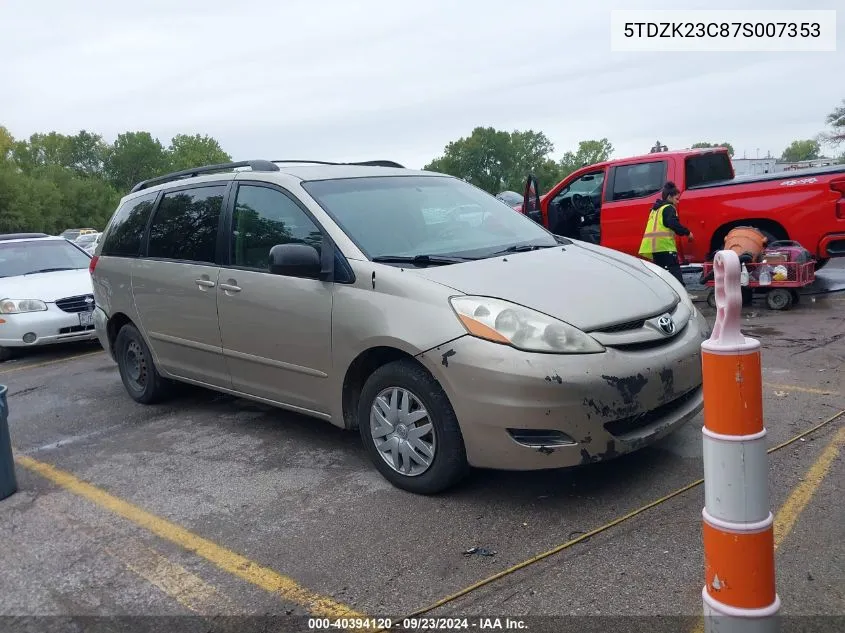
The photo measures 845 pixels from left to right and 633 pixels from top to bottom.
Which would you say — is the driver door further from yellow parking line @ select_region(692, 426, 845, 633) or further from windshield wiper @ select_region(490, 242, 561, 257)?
yellow parking line @ select_region(692, 426, 845, 633)

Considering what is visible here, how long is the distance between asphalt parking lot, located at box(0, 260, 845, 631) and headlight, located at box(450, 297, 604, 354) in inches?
31.3

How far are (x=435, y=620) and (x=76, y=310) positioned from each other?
7795mm

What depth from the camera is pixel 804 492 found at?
3.58 meters

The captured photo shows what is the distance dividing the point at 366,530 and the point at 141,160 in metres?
116

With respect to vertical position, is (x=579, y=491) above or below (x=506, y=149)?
below

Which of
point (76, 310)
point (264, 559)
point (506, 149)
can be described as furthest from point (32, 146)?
point (264, 559)

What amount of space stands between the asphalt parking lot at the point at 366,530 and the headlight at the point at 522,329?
80 cm

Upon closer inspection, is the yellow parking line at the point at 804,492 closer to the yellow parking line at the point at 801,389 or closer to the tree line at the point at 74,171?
the yellow parking line at the point at 801,389

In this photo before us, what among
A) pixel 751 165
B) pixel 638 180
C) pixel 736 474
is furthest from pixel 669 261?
pixel 751 165

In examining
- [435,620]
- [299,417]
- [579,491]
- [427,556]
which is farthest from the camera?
[299,417]

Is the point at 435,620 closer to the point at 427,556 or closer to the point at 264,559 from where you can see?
the point at 427,556

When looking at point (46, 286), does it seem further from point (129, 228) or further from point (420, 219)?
point (420, 219)

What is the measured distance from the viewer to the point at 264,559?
334 centimetres

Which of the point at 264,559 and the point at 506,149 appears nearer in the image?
the point at 264,559
